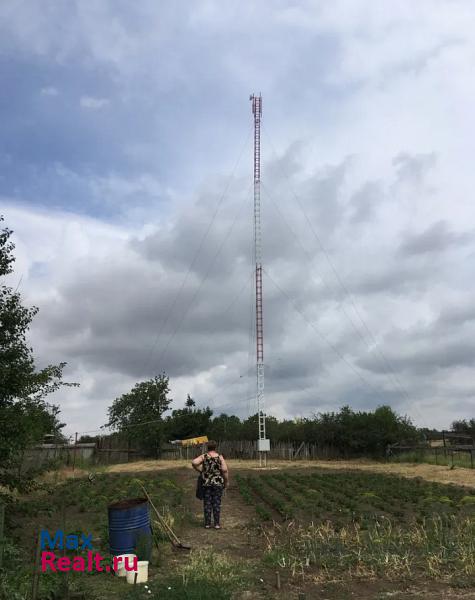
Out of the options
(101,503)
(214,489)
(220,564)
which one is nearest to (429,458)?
(101,503)

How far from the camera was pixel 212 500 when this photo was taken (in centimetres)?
1195

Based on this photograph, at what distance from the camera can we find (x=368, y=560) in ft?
28.2

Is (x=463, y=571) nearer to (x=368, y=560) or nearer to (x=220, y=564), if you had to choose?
(x=368, y=560)

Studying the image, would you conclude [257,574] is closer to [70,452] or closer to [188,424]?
[70,452]

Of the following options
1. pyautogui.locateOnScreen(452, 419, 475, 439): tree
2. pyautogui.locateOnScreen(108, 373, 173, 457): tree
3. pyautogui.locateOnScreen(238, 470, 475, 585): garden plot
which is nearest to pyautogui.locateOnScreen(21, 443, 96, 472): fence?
pyautogui.locateOnScreen(108, 373, 173, 457): tree

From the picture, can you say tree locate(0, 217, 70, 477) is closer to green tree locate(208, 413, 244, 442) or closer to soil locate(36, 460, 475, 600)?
soil locate(36, 460, 475, 600)

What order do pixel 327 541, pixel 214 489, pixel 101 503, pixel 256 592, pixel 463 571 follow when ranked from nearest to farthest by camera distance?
pixel 256 592 < pixel 463 571 < pixel 327 541 < pixel 214 489 < pixel 101 503

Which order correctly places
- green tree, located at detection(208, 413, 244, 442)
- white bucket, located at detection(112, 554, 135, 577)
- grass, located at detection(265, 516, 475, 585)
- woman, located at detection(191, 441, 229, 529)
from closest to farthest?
white bucket, located at detection(112, 554, 135, 577), grass, located at detection(265, 516, 475, 585), woman, located at detection(191, 441, 229, 529), green tree, located at detection(208, 413, 244, 442)

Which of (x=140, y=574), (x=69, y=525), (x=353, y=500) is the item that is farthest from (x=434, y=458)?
(x=140, y=574)

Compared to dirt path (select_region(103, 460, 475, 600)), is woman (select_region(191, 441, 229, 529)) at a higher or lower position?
higher

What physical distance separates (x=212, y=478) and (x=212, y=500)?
576 mm

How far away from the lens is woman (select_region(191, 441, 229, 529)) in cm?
1170

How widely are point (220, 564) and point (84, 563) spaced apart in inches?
74.4

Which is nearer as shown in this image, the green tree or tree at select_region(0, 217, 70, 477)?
tree at select_region(0, 217, 70, 477)
